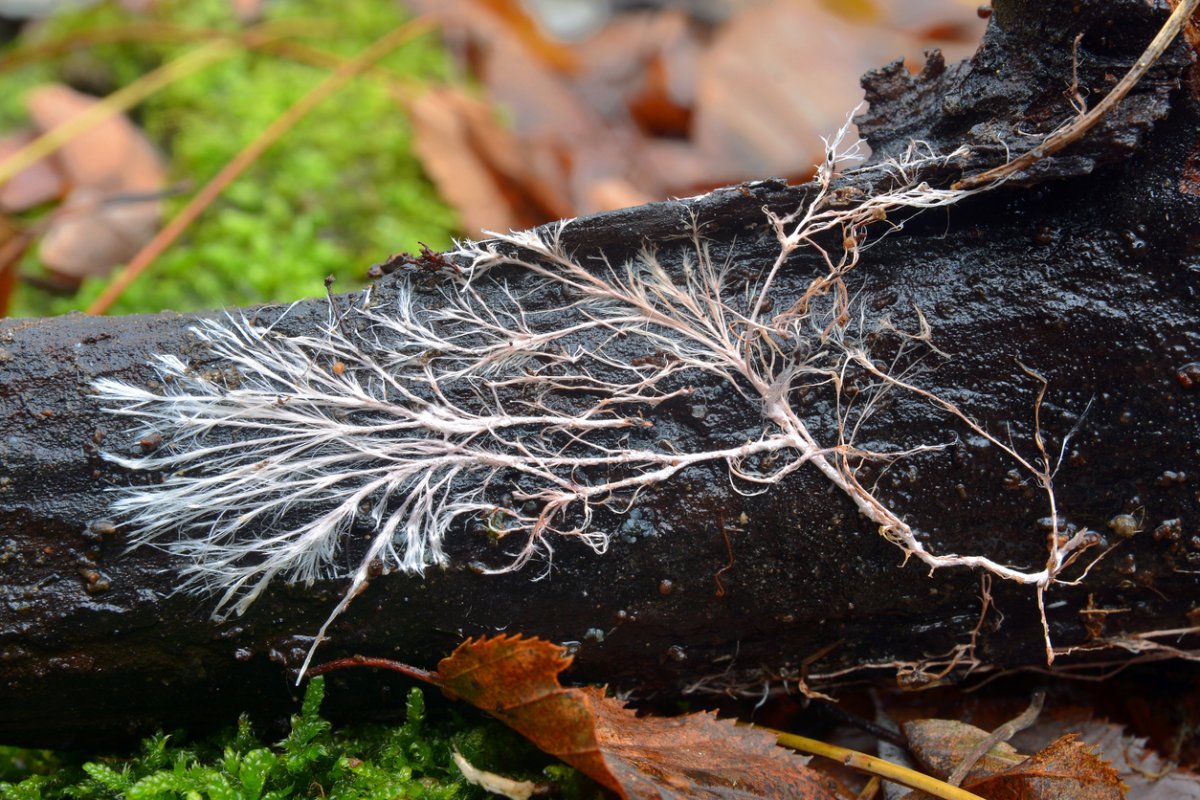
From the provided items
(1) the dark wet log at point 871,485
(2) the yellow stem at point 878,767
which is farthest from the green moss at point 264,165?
(2) the yellow stem at point 878,767

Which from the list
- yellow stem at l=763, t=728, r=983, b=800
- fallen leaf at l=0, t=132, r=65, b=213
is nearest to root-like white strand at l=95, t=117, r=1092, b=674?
yellow stem at l=763, t=728, r=983, b=800

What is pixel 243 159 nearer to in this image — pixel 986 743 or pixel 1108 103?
pixel 1108 103

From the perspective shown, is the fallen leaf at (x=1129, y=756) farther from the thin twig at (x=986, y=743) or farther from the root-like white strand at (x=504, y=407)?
the root-like white strand at (x=504, y=407)

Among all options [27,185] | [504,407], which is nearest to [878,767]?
[504,407]

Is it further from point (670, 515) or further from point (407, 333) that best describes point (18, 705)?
point (670, 515)

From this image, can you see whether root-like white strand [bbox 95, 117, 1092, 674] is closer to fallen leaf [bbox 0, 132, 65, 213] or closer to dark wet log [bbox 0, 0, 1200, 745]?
dark wet log [bbox 0, 0, 1200, 745]

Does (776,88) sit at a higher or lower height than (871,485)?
higher
